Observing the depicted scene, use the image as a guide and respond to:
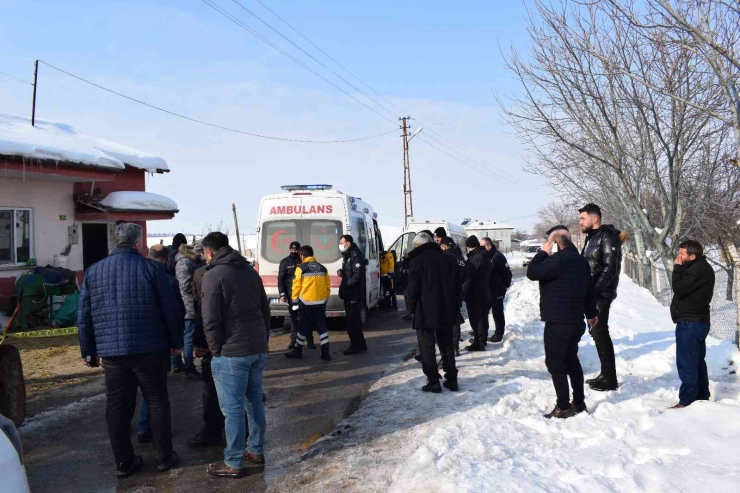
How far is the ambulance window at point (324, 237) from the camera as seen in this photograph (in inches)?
440

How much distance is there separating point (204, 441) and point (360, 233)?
755 cm

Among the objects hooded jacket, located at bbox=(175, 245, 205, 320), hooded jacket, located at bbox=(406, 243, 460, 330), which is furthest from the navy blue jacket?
hooded jacket, located at bbox=(406, 243, 460, 330)

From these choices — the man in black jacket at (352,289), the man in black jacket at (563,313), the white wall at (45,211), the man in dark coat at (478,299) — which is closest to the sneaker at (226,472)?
the man in black jacket at (563,313)

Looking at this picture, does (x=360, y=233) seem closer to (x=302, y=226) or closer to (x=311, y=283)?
(x=302, y=226)

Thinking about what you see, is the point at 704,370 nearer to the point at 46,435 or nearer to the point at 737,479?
the point at 737,479

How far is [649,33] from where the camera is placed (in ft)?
20.9

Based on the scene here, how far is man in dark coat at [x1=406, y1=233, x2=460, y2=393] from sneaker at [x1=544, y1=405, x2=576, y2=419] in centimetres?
128

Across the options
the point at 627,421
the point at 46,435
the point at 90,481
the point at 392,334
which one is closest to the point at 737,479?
the point at 627,421

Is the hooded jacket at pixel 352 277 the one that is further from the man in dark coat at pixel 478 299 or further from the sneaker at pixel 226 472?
the sneaker at pixel 226 472

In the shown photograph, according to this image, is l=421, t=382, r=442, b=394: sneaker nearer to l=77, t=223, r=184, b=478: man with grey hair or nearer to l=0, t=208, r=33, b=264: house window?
l=77, t=223, r=184, b=478: man with grey hair

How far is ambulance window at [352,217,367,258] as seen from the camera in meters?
11.7

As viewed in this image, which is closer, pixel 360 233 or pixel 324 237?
pixel 324 237

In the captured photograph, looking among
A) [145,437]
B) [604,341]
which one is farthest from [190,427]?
[604,341]

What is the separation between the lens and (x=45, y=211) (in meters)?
12.9
